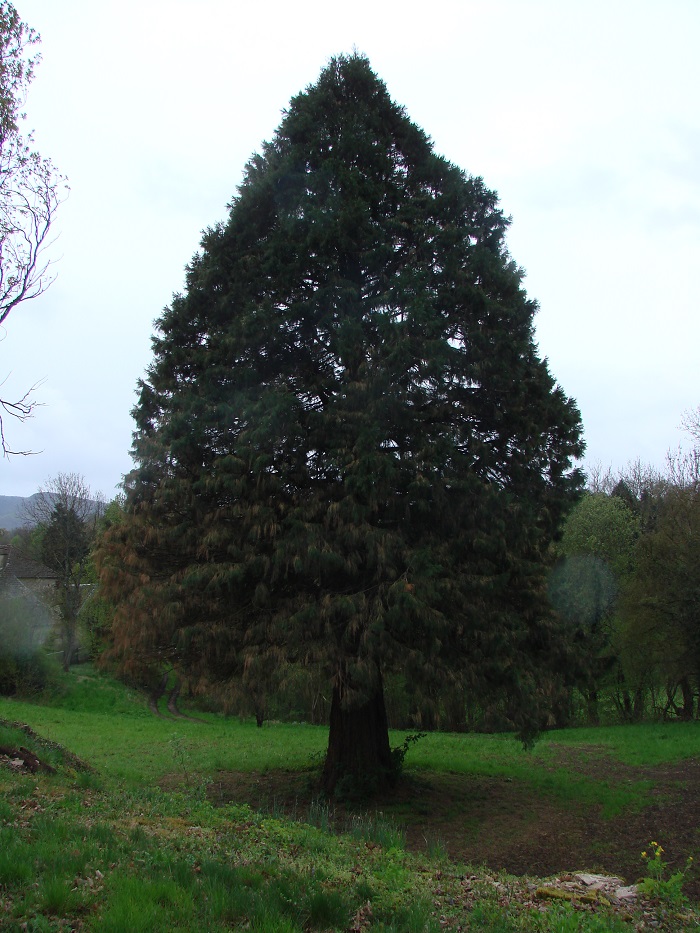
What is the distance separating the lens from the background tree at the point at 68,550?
3628cm

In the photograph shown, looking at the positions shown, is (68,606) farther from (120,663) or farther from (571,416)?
(571,416)

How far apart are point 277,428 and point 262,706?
13.1ft

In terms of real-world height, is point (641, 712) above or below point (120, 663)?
below

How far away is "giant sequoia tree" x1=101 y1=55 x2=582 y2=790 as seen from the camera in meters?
9.48

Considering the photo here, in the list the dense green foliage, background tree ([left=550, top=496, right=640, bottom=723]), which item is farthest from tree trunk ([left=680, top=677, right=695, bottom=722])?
background tree ([left=550, top=496, right=640, bottom=723])

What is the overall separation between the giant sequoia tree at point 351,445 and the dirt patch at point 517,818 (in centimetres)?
103

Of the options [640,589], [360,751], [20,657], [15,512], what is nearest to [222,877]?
[360,751]

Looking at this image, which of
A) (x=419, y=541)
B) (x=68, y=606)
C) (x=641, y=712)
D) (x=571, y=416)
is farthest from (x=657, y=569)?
(x=68, y=606)

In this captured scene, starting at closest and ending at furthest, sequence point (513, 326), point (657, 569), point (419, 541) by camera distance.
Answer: point (419, 541) < point (513, 326) < point (657, 569)

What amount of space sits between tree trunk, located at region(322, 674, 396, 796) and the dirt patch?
35 cm

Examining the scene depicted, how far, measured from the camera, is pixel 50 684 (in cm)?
2923

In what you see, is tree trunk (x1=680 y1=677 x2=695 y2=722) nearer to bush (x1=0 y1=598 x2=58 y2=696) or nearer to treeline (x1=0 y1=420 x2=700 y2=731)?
treeline (x1=0 y1=420 x2=700 y2=731)

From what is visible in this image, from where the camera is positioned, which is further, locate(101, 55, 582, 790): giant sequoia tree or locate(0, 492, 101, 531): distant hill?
locate(0, 492, 101, 531): distant hill

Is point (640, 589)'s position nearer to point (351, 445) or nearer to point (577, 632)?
point (577, 632)
